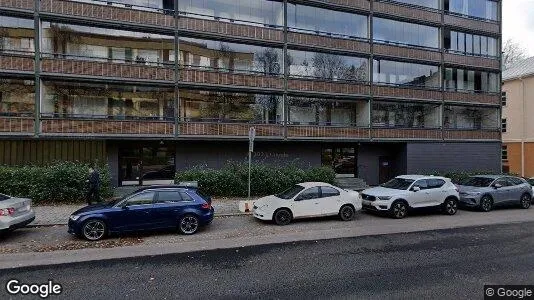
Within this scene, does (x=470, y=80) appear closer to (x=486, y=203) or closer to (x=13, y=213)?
(x=486, y=203)

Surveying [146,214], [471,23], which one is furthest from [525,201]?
[471,23]

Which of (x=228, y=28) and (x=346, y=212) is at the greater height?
(x=228, y=28)

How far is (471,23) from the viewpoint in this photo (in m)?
25.5

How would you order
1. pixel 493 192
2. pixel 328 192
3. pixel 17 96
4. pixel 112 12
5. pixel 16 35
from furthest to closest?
1. pixel 112 12
2. pixel 17 96
3. pixel 16 35
4. pixel 493 192
5. pixel 328 192

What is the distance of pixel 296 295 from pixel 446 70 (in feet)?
81.5

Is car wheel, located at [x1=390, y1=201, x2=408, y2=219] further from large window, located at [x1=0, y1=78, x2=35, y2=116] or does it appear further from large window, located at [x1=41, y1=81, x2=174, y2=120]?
large window, located at [x1=0, y1=78, x2=35, y2=116]

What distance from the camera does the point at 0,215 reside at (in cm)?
850

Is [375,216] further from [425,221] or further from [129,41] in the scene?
[129,41]

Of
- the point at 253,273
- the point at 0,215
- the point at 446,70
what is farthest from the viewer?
the point at 446,70

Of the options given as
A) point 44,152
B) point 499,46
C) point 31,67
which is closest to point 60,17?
point 31,67

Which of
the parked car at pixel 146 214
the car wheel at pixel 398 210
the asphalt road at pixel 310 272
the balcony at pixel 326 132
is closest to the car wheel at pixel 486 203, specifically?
the car wheel at pixel 398 210

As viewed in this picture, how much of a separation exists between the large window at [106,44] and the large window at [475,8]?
69.9 ft

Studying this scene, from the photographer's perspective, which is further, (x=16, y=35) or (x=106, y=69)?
Result: (x=106, y=69)

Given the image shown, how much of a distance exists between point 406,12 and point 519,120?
1616cm
